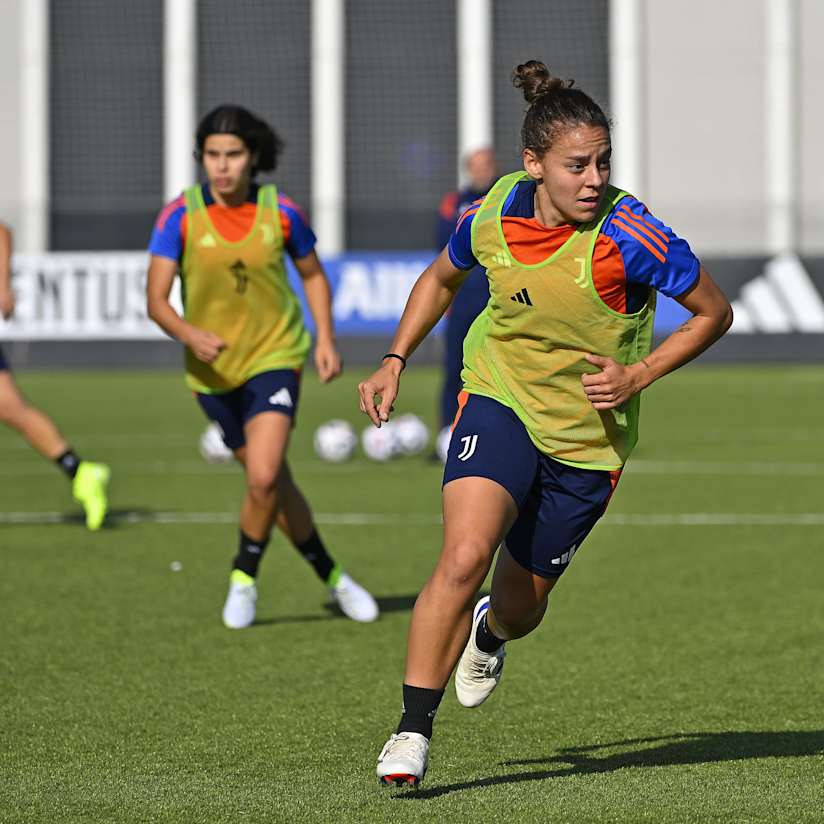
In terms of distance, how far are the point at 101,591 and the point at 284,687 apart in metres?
2.37

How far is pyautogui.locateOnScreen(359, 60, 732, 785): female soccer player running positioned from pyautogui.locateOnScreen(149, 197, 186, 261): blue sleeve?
258 centimetres

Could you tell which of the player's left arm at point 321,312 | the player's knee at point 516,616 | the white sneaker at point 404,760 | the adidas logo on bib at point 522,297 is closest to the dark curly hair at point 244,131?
the player's left arm at point 321,312

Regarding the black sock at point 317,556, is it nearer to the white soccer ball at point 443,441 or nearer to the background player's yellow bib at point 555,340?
the background player's yellow bib at point 555,340

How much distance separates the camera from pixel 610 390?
483 cm

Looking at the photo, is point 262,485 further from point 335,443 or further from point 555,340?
point 335,443

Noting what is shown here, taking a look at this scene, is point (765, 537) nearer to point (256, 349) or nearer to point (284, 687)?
point (256, 349)

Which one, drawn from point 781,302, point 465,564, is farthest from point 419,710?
point 781,302

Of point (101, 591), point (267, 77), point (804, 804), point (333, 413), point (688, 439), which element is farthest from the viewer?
point (267, 77)

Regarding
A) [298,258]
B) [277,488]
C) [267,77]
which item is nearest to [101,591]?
[277,488]

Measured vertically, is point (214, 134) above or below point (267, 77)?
below

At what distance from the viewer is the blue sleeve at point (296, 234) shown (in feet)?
25.8

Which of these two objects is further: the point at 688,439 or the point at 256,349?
the point at 688,439

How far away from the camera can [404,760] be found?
473cm

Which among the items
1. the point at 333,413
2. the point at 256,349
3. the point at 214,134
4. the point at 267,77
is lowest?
the point at 333,413
